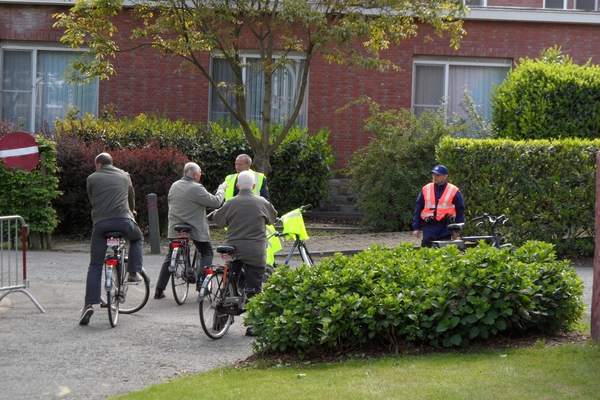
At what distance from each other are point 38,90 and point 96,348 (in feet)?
47.5

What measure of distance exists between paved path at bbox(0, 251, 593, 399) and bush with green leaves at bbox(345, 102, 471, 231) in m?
6.65

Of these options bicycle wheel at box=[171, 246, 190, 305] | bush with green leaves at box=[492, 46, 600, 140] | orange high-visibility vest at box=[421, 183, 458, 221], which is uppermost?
bush with green leaves at box=[492, 46, 600, 140]

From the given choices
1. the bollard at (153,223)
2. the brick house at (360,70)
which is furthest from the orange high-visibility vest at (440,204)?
the brick house at (360,70)

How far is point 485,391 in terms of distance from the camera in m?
6.42

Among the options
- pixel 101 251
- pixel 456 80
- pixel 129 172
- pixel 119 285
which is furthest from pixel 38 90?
pixel 119 285

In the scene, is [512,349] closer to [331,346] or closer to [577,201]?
[331,346]

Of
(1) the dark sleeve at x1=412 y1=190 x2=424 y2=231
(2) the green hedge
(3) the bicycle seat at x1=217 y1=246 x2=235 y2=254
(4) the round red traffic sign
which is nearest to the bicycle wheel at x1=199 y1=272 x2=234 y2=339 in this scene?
(3) the bicycle seat at x1=217 y1=246 x2=235 y2=254

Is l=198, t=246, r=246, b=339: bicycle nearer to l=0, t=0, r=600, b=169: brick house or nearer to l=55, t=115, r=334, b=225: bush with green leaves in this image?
l=55, t=115, r=334, b=225: bush with green leaves

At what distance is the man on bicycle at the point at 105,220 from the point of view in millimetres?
9922

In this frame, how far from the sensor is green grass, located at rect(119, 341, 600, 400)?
646cm

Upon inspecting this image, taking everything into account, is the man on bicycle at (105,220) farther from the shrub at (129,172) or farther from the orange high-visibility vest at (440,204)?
the shrub at (129,172)

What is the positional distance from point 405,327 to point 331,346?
25.8 inches

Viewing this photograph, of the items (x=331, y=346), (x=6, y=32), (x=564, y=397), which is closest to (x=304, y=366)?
(x=331, y=346)

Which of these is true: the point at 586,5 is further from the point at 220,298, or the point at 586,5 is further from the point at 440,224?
the point at 220,298
